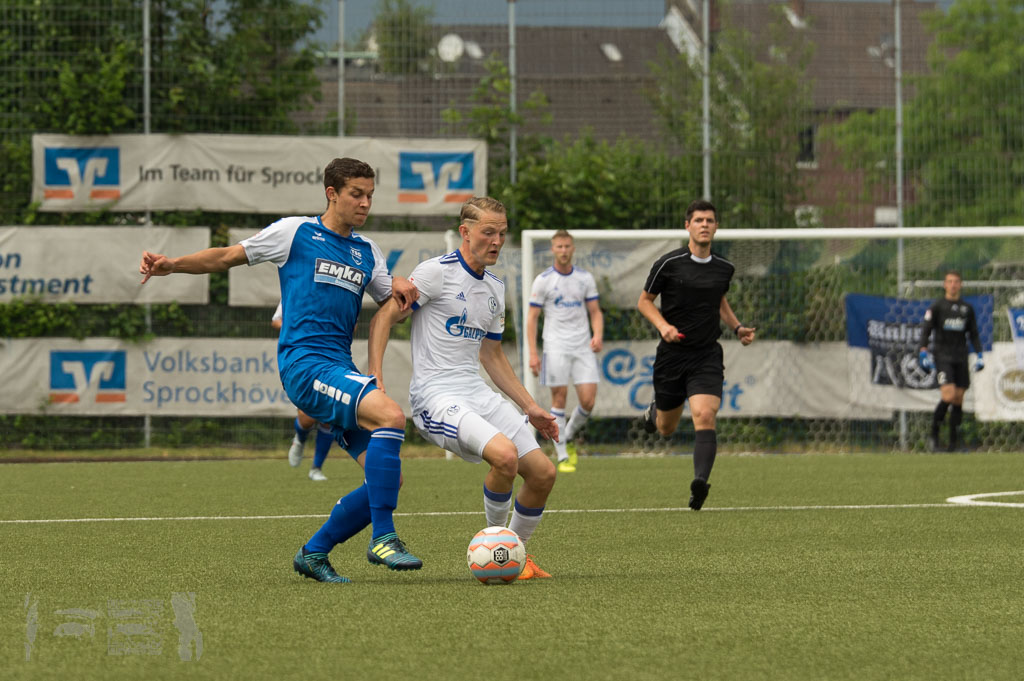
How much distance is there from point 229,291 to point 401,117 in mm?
2859

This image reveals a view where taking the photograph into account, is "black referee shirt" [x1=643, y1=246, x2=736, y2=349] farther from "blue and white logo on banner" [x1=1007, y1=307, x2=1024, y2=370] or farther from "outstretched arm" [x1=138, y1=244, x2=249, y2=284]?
"blue and white logo on banner" [x1=1007, y1=307, x2=1024, y2=370]

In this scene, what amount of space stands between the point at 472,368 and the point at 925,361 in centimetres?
1053

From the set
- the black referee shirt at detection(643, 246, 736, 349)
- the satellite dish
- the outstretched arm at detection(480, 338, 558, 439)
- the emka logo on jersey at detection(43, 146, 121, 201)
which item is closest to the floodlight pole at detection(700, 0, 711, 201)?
the satellite dish

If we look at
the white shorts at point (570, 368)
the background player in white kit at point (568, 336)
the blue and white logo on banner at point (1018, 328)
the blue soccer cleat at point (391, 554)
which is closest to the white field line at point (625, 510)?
the blue soccer cleat at point (391, 554)

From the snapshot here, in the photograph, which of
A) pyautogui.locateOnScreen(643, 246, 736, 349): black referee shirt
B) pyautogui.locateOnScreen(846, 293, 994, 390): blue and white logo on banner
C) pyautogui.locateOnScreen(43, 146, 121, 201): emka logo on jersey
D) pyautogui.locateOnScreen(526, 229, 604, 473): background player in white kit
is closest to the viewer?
pyautogui.locateOnScreen(643, 246, 736, 349): black referee shirt

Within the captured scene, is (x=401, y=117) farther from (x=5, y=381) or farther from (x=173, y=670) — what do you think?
(x=173, y=670)

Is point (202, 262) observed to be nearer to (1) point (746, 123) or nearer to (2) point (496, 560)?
(2) point (496, 560)

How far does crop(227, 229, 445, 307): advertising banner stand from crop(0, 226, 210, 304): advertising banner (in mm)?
363

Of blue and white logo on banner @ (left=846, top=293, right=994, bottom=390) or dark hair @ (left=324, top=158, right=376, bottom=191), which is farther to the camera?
blue and white logo on banner @ (left=846, top=293, right=994, bottom=390)

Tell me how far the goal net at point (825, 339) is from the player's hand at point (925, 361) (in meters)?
0.12

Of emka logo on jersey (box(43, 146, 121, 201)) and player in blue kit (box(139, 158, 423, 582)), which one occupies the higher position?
emka logo on jersey (box(43, 146, 121, 201))

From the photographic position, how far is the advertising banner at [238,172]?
16.3m

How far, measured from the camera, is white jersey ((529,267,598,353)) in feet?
44.0

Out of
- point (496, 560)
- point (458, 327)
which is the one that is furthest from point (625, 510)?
point (496, 560)
